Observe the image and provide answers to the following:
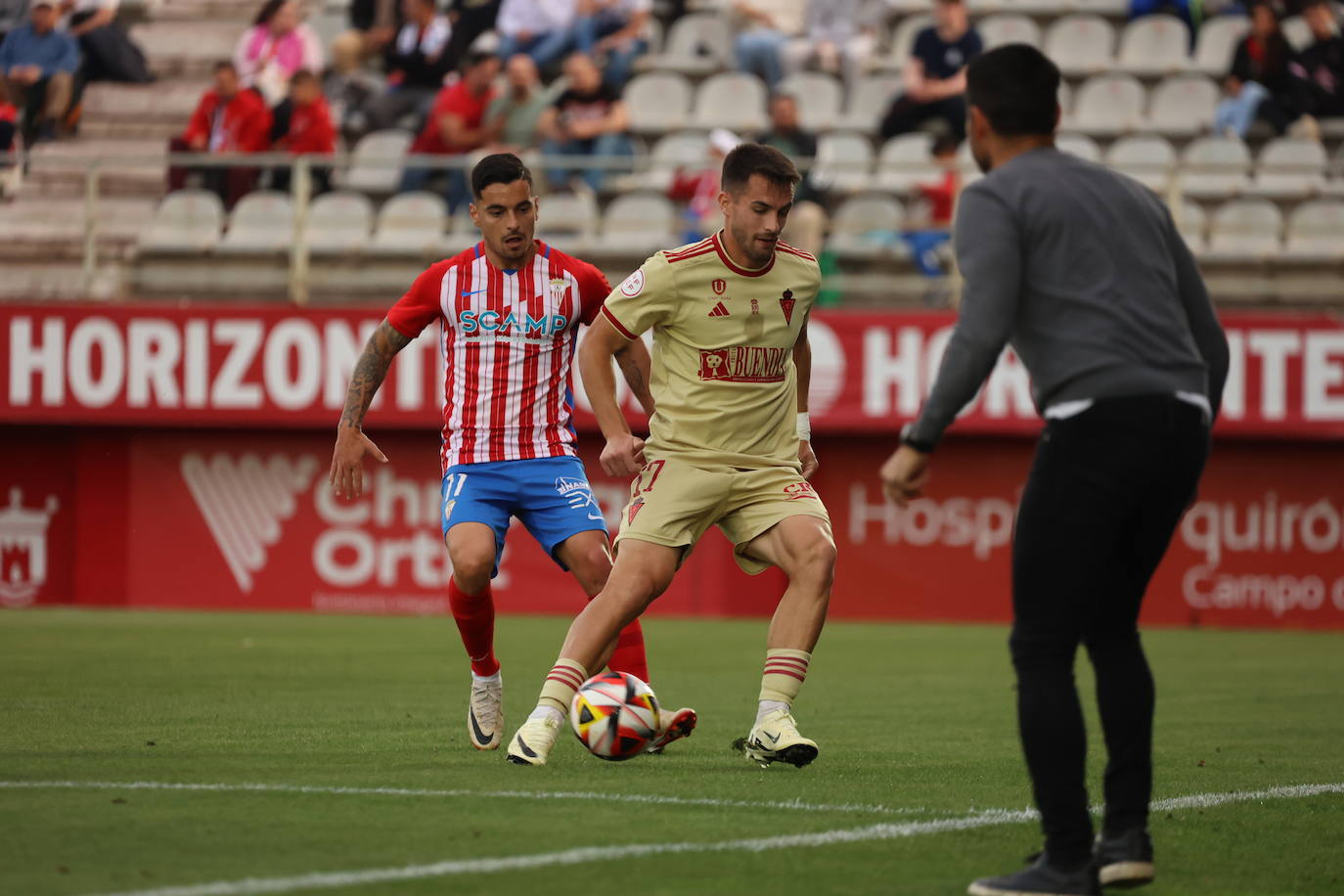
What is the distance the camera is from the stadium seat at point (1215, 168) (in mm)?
17562

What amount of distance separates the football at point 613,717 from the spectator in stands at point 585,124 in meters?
12.2

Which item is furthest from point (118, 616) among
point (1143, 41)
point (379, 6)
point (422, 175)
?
point (1143, 41)

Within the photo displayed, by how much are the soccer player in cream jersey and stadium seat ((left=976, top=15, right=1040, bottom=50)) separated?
45.5ft

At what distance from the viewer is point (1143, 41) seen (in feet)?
66.1

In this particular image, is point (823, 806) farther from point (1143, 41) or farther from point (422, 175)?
point (1143, 41)

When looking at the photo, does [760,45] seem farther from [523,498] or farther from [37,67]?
[523,498]

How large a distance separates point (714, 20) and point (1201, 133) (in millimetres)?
5358

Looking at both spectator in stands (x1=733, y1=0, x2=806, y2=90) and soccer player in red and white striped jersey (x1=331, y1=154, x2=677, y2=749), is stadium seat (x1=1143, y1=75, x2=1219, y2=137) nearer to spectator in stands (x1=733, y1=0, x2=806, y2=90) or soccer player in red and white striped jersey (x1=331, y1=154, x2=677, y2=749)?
spectator in stands (x1=733, y1=0, x2=806, y2=90)

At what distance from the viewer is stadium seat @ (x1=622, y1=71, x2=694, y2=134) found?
2014cm

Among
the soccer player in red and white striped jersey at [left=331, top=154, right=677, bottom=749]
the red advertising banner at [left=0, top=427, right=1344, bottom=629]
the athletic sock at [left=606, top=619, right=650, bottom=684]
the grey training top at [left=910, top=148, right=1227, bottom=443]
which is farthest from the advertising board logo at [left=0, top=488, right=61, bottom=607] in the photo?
the grey training top at [left=910, top=148, right=1227, bottom=443]

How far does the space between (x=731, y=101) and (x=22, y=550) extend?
8.09 metres

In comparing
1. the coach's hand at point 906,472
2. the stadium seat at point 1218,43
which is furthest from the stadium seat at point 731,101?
the coach's hand at point 906,472

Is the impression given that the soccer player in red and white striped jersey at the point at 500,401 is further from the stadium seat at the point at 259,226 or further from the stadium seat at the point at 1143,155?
the stadium seat at the point at 259,226

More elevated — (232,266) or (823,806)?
(232,266)
